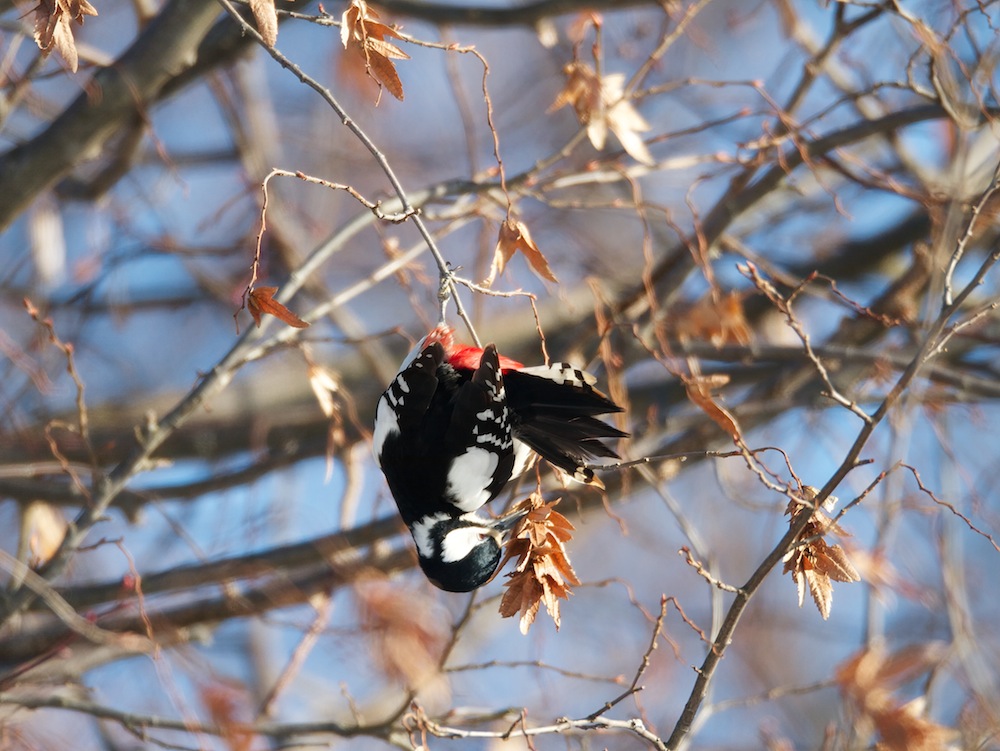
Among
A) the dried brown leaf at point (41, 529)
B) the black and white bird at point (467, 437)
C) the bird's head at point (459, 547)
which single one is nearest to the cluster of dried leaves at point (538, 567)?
the black and white bird at point (467, 437)

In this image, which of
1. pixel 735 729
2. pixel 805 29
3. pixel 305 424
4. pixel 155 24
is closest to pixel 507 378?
pixel 155 24

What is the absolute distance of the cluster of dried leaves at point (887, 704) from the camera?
8.59ft

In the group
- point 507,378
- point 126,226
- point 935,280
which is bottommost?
point 507,378

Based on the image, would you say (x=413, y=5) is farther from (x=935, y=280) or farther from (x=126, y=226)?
(x=935, y=280)

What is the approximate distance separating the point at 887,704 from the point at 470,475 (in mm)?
1317

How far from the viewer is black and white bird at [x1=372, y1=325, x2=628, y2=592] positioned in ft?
8.57

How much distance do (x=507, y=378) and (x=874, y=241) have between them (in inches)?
124

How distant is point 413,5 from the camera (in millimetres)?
3654

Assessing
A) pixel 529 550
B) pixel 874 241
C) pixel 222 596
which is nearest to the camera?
pixel 529 550

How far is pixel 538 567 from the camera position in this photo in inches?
80.3

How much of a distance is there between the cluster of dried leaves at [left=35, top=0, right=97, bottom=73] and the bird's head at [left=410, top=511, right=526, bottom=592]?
5.15 ft

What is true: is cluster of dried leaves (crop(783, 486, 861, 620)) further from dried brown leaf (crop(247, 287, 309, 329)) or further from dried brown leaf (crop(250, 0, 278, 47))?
dried brown leaf (crop(250, 0, 278, 47))

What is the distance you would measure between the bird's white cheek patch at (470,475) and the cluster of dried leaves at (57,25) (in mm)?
1425

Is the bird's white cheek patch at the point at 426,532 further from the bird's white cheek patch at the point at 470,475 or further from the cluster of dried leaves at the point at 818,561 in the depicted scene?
the cluster of dried leaves at the point at 818,561
